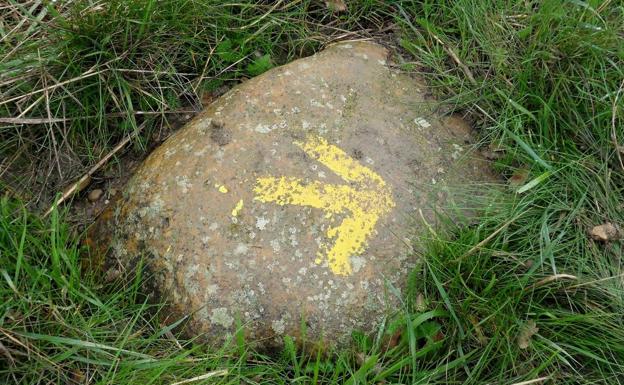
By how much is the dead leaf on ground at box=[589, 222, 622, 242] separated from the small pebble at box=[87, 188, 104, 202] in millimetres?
1762

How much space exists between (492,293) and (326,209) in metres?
0.60

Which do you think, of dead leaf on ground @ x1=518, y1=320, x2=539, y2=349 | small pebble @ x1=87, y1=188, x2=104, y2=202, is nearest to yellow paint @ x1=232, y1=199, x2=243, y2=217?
small pebble @ x1=87, y1=188, x2=104, y2=202

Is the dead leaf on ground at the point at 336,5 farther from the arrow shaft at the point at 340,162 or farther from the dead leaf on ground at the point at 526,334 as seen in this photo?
the dead leaf on ground at the point at 526,334

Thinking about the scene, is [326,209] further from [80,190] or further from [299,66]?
[80,190]

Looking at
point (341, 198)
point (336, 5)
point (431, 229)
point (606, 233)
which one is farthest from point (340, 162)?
point (606, 233)

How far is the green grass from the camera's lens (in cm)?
200

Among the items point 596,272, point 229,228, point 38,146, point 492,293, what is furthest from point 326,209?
point 38,146

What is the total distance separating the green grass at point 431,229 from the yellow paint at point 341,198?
0.71 ft

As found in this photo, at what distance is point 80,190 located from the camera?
2.46 metres

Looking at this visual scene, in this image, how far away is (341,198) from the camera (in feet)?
7.23

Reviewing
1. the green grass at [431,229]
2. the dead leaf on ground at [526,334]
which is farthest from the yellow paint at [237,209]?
the dead leaf on ground at [526,334]

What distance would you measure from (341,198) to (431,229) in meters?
0.32

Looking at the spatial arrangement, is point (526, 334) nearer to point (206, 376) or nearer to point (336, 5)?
point (206, 376)

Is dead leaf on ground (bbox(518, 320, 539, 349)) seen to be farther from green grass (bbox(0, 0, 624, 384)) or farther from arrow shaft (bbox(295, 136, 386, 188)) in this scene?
arrow shaft (bbox(295, 136, 386, 188))
